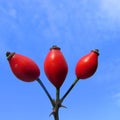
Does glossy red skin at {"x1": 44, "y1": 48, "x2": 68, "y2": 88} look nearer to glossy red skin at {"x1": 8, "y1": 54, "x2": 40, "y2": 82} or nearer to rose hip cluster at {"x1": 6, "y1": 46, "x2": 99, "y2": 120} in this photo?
rose hip cluster at {"x1": 6, "y1": 46, "x2": 99, "y2": 120}

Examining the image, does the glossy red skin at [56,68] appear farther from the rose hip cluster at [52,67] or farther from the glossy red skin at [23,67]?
the glossy red skin at [23,67]

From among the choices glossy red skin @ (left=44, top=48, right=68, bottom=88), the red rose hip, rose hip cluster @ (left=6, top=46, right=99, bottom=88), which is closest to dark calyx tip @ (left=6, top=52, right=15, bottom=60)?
rose hip cluster @ (left=6, top=46, right=99, bottom=88)

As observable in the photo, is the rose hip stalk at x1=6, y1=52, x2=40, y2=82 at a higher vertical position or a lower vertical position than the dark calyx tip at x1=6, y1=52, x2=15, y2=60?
lower

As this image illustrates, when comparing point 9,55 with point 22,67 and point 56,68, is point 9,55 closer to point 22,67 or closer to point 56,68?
point 22,67

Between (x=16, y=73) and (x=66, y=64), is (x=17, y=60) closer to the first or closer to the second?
(x=16, y=73)

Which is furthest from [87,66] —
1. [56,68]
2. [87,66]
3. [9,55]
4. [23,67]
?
[9,55]

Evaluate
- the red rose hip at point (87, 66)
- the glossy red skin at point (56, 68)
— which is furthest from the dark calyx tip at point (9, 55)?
the red rose hip at point (87, 66)

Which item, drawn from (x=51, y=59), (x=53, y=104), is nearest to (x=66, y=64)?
(x=51, y=59)

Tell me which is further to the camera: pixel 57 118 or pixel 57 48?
pixel 57 48
